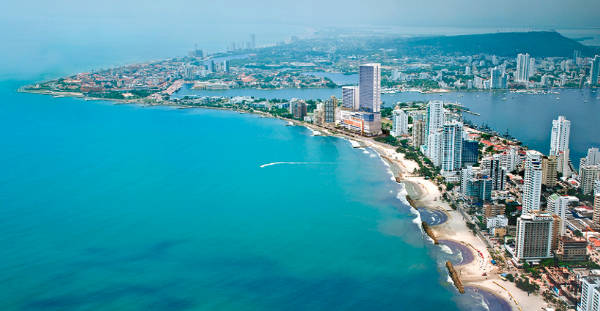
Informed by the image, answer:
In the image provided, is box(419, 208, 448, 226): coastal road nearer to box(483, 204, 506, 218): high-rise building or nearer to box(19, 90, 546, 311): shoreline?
box(19, 90, 546, 311): shoreline

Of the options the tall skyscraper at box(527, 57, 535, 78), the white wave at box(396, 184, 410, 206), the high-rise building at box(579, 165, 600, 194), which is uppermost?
the tall skyscraper at box(527, 57, 535, 78)

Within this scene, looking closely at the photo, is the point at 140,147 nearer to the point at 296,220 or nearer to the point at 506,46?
the point at 296,220

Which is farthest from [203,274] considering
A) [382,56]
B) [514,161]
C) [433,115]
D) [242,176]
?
[382,56]

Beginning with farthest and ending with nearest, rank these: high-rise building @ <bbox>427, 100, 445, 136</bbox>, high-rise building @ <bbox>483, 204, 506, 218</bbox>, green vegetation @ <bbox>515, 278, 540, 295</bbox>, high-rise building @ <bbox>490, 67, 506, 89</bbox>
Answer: high-rise building @ <bbox>490, 67, 506, 89</bbox>, high-rise building @ <bbox>427, 100, 445, 136</bbox>, high-rise building @ <bbox>483, 204, 506, 218</bbox>, green vegetation @ <bbox>515, 278, 540, 295</bbox>

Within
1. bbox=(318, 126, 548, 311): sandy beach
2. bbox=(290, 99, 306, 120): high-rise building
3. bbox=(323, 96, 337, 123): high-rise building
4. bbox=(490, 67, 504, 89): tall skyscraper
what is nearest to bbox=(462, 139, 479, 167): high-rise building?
bbox=(318, 126, 548, 311): sandy beach

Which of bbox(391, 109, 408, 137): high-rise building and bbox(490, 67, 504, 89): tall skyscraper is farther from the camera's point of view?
bbox(490, 67, 504, 89): tall skyscraper

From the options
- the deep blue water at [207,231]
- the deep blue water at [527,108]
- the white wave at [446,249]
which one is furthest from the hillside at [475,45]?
the white wave at [446,249]
